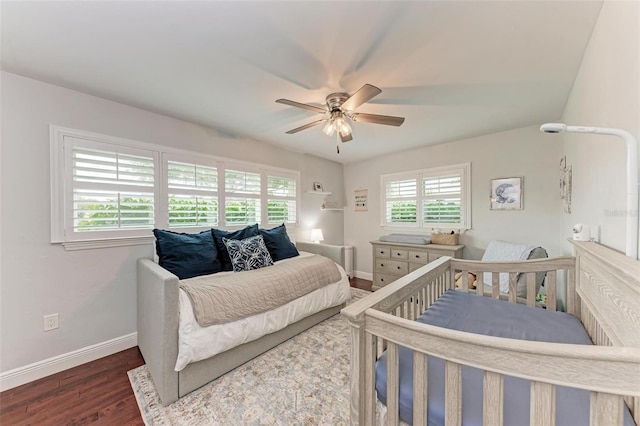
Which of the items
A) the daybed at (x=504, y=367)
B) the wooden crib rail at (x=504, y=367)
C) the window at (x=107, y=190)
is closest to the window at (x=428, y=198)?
the daybed at (x=504, y=367)

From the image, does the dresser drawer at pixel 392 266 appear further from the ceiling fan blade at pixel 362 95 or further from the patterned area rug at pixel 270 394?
the ceiling fan blade at pixel 362 95

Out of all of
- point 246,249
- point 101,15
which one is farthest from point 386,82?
point 246,249

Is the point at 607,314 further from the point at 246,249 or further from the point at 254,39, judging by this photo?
the point at 246,249

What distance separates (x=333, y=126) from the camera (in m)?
2.11

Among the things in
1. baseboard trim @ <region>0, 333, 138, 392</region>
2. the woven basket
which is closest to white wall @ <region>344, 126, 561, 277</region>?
the woven basket

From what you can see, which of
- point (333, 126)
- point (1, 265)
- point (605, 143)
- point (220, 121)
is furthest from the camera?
point (220, 121)

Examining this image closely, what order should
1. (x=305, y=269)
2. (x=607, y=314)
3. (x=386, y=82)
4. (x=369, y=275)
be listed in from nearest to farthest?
(x=607, y=314)
(x=386, y=82)
(x=305, y=269)
(x=369, y=275)

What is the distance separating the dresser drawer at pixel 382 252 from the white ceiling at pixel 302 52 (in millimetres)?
2066

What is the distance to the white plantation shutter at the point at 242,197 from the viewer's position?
3117 mm

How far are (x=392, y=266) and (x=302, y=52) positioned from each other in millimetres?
3046

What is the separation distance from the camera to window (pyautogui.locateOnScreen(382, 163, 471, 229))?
3.46 metres

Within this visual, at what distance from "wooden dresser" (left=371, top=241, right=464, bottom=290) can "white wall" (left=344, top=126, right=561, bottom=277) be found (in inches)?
19.0

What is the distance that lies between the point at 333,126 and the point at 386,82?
20.9 inches

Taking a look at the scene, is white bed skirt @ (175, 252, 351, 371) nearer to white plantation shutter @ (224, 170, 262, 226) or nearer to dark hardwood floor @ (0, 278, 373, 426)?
dark hardwood floor @ (0, 278, 373, 426)
